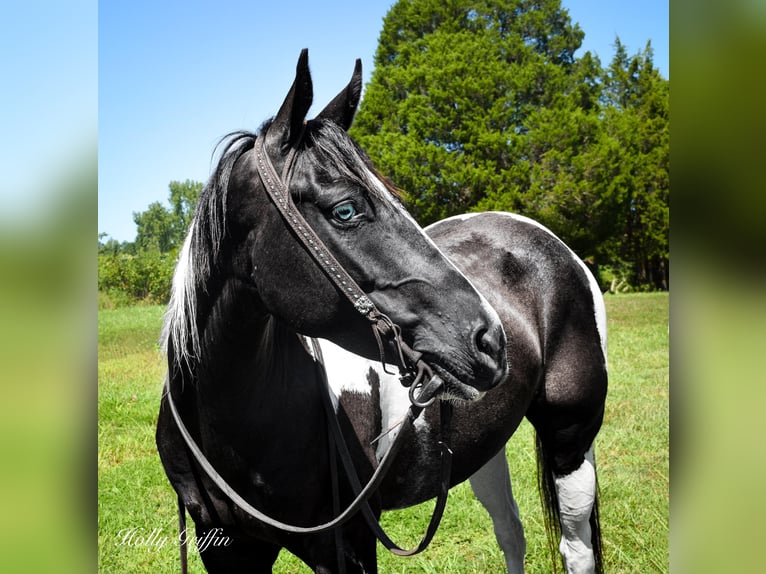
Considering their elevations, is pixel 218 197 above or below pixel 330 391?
above

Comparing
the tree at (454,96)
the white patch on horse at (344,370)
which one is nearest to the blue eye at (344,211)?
the white patch on horse at (344,370)

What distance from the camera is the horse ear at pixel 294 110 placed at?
1295 mm

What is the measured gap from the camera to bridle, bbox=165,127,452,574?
1.30 meters

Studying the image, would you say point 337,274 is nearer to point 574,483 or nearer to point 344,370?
point 344,370

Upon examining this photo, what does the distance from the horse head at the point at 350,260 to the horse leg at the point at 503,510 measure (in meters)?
1.52

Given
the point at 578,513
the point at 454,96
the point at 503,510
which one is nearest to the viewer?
the point at 578,513

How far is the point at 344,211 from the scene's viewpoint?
1313mm

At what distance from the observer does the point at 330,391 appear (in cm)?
166

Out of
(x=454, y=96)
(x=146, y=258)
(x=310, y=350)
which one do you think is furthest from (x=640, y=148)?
(x=310, y=350)

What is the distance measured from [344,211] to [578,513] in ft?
5.97

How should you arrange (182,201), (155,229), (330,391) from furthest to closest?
(155,229) < (182,201) < (330,391)

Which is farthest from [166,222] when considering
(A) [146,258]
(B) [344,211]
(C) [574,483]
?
(C) [574,483]

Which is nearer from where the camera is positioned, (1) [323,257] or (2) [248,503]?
(1) [323,257]

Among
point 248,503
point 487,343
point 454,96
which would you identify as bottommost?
point 248,503
